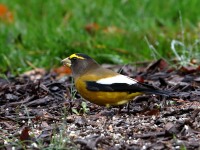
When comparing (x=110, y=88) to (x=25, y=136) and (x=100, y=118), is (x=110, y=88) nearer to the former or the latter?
(x=100, y=118)

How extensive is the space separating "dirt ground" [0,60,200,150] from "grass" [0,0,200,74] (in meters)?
1.53

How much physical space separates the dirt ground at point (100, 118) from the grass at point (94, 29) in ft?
5.03

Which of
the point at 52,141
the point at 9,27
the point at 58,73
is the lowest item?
the point at 52,141

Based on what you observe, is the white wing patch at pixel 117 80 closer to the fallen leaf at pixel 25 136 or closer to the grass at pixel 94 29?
the fallen leaf at pixel 25 136

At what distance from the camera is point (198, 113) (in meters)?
5.47

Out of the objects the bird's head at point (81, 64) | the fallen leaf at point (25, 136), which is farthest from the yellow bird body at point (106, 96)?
the fallen leaf at point (25, 136)

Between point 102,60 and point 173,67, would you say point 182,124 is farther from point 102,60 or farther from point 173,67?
point 102,60

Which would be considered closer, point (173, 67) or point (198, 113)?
point (198, 113)

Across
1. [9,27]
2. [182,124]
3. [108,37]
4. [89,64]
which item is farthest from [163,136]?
[9,27]

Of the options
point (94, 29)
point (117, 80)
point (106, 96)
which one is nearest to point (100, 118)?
point (106, 96)

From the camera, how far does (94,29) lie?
1042 cm

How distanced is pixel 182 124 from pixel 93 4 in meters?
6.42

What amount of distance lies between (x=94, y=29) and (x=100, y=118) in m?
4.83

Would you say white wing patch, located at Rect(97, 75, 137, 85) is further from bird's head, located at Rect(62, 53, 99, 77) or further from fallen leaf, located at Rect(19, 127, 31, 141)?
fallen leaf, located at Rect(19, 127, 31, 141)
